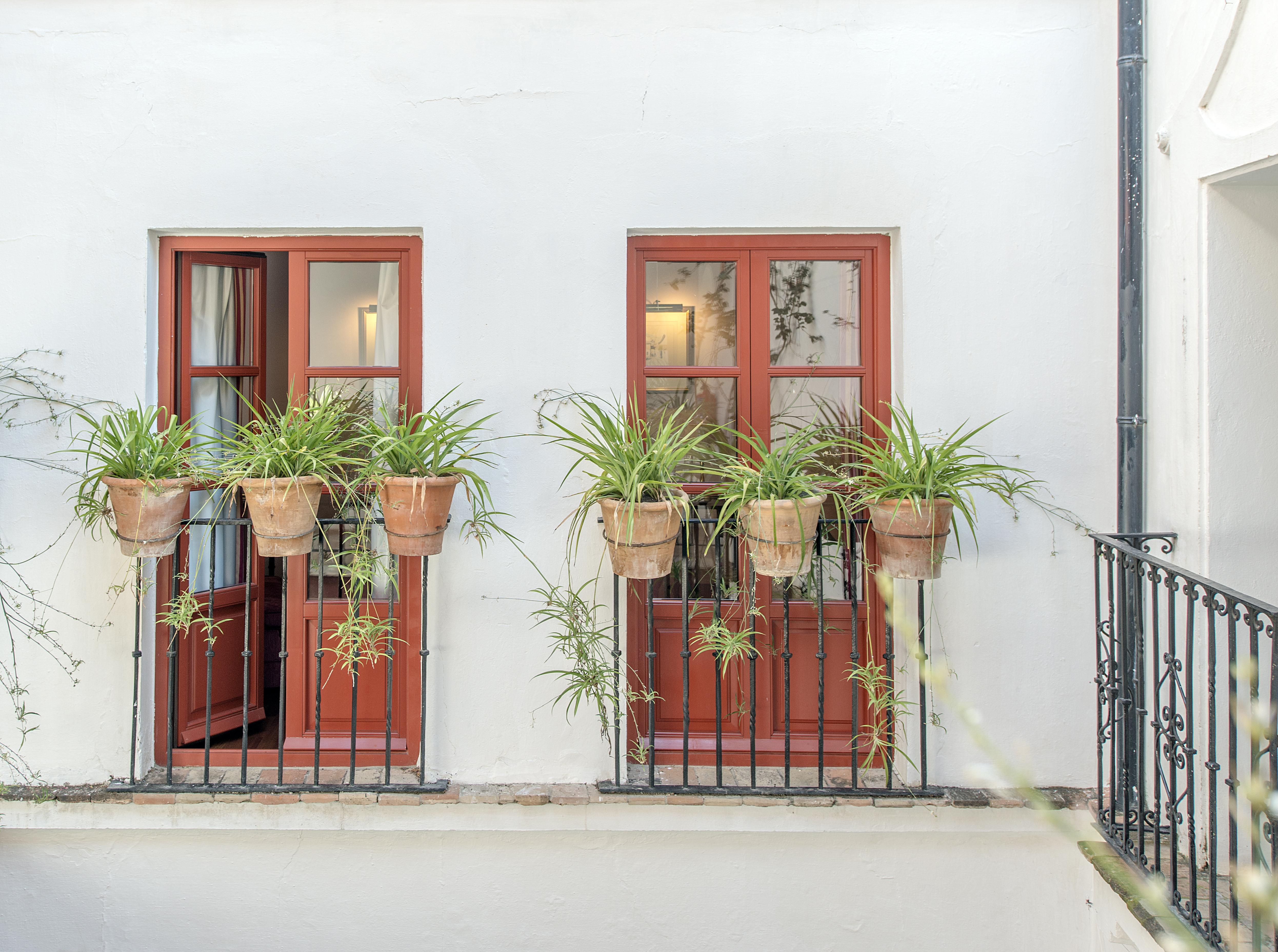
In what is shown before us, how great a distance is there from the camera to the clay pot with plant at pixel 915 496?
3014 millimetres

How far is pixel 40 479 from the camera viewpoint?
11.0ft

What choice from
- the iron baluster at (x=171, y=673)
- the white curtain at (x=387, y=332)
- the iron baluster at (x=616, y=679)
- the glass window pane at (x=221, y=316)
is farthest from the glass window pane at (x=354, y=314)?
the iron baluster at (x=616, y=679)

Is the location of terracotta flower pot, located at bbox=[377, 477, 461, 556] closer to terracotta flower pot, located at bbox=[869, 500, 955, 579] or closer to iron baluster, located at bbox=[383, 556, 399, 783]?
iron baluster, located at bbox=[383, 556, 399, 783]

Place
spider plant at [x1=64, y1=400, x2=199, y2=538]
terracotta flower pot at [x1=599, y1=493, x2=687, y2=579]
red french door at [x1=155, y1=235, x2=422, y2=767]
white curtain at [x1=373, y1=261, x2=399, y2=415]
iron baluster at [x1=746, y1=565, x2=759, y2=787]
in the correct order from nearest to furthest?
terracotta flower pot at [x1=599, y1=493, x2=687, y2=579], spider plant at [x1=64, y1=400, x2=199, y2=538], iron baluster at [x1=746, y1=565, x2=759, y2=787], red french door at [x1=155, y1=235, x2=422, y2=767], white curtain at [x1=373, y1=261, x2=399, y2=415]

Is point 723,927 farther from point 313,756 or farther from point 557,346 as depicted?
point 557,346

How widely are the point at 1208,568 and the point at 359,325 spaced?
3.29m

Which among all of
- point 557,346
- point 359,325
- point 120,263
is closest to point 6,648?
point 120,263

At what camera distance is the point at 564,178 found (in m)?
3.32

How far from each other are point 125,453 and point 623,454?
1733 mm

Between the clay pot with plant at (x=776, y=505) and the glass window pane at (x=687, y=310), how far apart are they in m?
0.50

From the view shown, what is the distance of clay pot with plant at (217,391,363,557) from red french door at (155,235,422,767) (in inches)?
5.1

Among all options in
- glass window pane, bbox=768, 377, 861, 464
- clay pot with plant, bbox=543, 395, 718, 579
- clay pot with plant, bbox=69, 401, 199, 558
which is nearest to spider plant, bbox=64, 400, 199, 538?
clay pot with plant, bbox=69, 401, 199, 558

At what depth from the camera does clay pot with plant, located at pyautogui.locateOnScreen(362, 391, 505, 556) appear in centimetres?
305

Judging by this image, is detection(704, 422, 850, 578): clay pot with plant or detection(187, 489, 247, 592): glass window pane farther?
detection(187, 489, 247, 592): glass window pane
